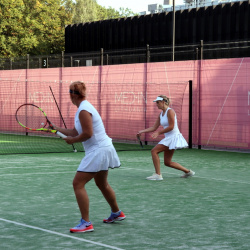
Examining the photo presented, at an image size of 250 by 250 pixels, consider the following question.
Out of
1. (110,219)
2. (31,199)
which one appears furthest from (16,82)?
(110,219)

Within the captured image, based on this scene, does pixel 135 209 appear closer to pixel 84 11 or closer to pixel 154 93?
pixel 154 93

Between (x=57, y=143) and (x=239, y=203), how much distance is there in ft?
43.9

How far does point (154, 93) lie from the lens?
2092cm

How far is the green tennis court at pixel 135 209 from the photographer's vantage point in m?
6.46

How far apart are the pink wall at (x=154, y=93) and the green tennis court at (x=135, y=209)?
15.5ft

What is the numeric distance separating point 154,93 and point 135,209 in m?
12.8

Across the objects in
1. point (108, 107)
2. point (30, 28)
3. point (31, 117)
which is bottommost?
point (31, 117)

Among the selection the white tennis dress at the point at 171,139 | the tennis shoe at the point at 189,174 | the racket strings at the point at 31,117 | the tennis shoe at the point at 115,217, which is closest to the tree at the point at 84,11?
the racket strings at the point at 31,117

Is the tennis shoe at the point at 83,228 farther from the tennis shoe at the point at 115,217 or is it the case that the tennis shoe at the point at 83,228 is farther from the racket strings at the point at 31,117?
the racket strings at the point at 31,117

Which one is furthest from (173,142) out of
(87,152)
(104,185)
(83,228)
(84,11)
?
(84,11)

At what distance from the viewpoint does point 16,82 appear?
26.3m

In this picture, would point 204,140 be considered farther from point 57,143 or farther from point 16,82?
point 16,82

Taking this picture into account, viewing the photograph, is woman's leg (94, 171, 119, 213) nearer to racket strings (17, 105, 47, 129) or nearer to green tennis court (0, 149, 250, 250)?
green tennis court (0, 149, 250, 250)

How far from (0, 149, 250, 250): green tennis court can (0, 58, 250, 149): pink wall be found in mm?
4714
